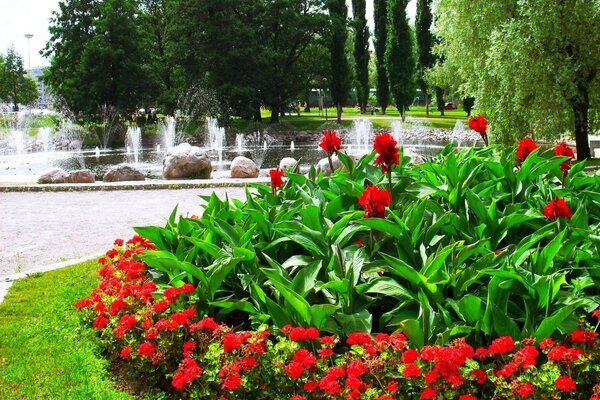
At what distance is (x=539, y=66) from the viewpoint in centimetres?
1570

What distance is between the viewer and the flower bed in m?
2.90

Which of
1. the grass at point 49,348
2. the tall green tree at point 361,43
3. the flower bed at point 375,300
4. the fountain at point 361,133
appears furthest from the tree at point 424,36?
the flower bed at point 375,300

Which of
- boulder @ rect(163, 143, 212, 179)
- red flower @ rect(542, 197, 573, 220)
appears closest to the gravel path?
boulder @ rect(163, 143, 212, 179)

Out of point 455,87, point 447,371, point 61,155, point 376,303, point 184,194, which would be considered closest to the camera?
point 447,371

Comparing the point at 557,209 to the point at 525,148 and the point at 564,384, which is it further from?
the point at 525,148

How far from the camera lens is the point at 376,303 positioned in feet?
12.3

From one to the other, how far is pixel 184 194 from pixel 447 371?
1101 centimetres

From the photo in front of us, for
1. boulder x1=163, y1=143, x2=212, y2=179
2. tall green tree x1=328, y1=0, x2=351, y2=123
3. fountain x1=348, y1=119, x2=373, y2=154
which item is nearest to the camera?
boulder x1=163, y1=143, x2=212, y2=179

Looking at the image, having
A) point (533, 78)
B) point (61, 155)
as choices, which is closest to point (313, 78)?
point (61, 155)

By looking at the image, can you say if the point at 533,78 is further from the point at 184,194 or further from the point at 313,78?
the point at 313,78

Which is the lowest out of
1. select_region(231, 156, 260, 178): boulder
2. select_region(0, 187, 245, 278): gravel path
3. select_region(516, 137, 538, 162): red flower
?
select_region(0, 187, 245, 278): gravel path

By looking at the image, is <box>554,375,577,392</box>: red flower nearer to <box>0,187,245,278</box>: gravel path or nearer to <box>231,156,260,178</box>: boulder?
<box>0,187,245,278</box>: gravel path

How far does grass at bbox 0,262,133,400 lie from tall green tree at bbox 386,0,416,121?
37723mm

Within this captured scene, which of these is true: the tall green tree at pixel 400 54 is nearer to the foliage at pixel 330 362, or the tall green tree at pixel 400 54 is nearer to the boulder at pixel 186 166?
the boulder at pixel 186 166
